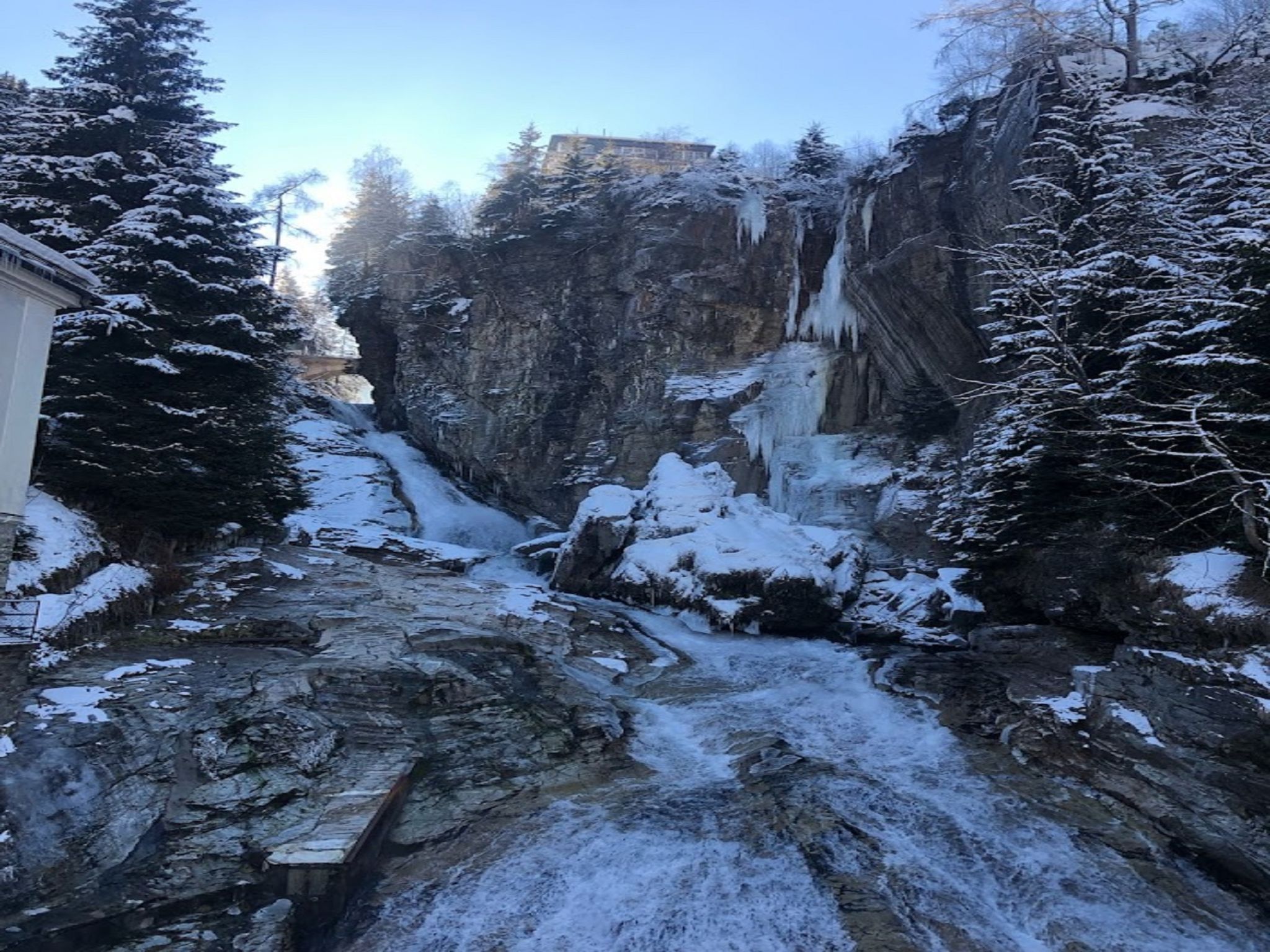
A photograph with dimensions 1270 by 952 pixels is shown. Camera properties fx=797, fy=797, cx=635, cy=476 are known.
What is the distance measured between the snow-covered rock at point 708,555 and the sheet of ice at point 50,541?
34.1ft

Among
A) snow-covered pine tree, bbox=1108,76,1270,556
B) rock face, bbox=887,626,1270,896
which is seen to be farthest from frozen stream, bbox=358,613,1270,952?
snow-covered pine tree, bbox=1108,76,1270,556

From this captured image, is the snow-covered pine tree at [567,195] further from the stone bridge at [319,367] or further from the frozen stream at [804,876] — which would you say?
the frozen stream at [804,876]

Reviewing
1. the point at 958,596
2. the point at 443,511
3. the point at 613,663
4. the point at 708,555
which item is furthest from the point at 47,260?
the point at 443,511

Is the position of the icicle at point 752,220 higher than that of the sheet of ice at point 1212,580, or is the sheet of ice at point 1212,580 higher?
the icicle at point 752,220

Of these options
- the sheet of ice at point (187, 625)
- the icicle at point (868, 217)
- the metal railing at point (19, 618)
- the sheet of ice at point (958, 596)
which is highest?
the icicle at point (868, 217)

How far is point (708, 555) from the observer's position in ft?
58.7

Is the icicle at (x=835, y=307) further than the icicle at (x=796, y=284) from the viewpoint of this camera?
No

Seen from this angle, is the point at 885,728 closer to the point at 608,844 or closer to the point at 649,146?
the point at 608,844

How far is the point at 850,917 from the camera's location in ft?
21.6

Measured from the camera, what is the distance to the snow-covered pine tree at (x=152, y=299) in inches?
509

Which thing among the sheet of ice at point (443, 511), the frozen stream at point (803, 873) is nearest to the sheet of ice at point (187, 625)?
the frozen stream at point (803, 873)

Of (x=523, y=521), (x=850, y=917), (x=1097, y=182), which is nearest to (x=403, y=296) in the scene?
(x=523, y=521)

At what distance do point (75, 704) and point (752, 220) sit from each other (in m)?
24.3

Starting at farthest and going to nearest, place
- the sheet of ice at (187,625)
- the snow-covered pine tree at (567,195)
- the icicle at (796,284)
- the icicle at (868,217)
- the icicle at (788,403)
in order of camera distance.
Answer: the snow-covered pine tree at (567,195) → the icicle at (796,284) → the icicle at (788,403) → the icicle at (868,217) → the sheet of ice at (187,625)
